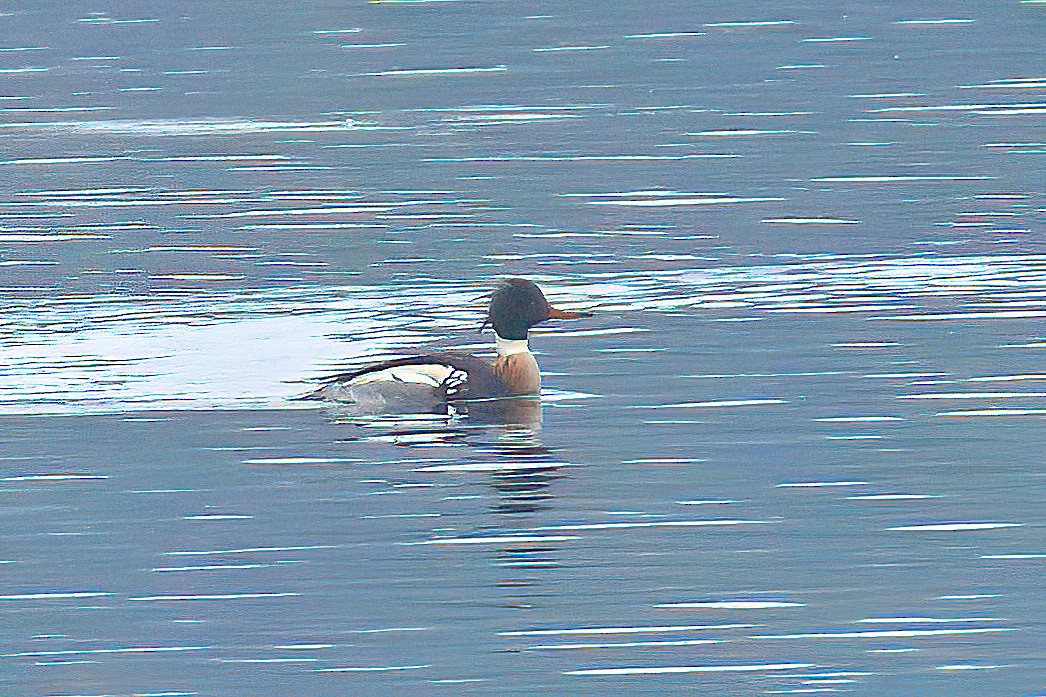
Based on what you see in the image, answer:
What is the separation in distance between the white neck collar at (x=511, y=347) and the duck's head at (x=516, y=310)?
2cm

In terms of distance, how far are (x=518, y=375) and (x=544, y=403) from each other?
0.97 feet

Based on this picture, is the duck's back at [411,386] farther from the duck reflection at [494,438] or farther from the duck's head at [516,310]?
the duck's head at [516,310]

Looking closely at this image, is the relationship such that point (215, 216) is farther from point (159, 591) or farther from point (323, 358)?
point (159, 591)

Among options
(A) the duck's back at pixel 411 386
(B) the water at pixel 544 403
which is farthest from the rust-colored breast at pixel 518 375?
(B) the water at pixel 544 403

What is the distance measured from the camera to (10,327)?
19953 millimetres

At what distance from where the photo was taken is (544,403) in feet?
55.8

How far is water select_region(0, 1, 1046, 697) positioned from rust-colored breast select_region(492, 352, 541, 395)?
0.99 feet

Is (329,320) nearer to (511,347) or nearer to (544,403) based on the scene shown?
(511,347)

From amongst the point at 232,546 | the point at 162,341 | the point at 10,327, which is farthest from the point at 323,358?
the point at 232,546

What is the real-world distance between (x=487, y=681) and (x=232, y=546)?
8.74ft

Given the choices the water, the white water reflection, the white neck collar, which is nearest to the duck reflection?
the water

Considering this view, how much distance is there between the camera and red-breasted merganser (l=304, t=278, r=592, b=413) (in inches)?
658

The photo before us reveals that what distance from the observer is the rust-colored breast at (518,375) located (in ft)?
56.3

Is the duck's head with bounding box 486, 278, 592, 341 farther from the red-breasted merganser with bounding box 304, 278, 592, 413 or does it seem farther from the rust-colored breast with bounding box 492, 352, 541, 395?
the rust-colored breast with bounding box 492, 352, 541, 395
